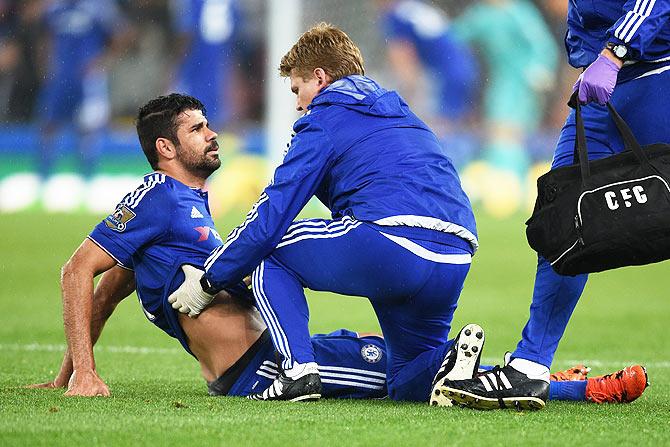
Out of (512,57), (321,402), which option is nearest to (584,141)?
(321,402)

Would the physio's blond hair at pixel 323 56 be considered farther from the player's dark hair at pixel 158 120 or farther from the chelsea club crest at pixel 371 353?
the chelsea club crest at pixel 371 353

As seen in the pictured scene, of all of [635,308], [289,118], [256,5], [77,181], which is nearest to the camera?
[635,308]

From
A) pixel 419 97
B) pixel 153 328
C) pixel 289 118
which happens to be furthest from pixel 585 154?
pixel 419 97

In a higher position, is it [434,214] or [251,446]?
[434,214]

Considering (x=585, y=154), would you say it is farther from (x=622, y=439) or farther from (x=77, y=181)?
(x=77, y=181)

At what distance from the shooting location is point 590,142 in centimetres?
497

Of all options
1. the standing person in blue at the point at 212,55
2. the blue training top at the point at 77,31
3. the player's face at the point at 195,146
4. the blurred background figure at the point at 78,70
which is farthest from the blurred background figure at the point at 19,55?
the player's face at the point at 195,146

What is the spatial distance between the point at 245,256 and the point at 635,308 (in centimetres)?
637

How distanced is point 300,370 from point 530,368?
0.90m

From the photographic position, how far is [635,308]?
10.6 meters

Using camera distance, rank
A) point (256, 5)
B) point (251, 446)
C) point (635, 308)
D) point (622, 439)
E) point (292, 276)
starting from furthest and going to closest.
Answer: point (256, 5)
point (635, 308)
point (292, 276)
point (622, 439)
point (251, 446)

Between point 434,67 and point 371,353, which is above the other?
point 434,67

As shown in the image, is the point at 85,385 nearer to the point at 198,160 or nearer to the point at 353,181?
the point at 198,160

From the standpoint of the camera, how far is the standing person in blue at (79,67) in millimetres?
20094
